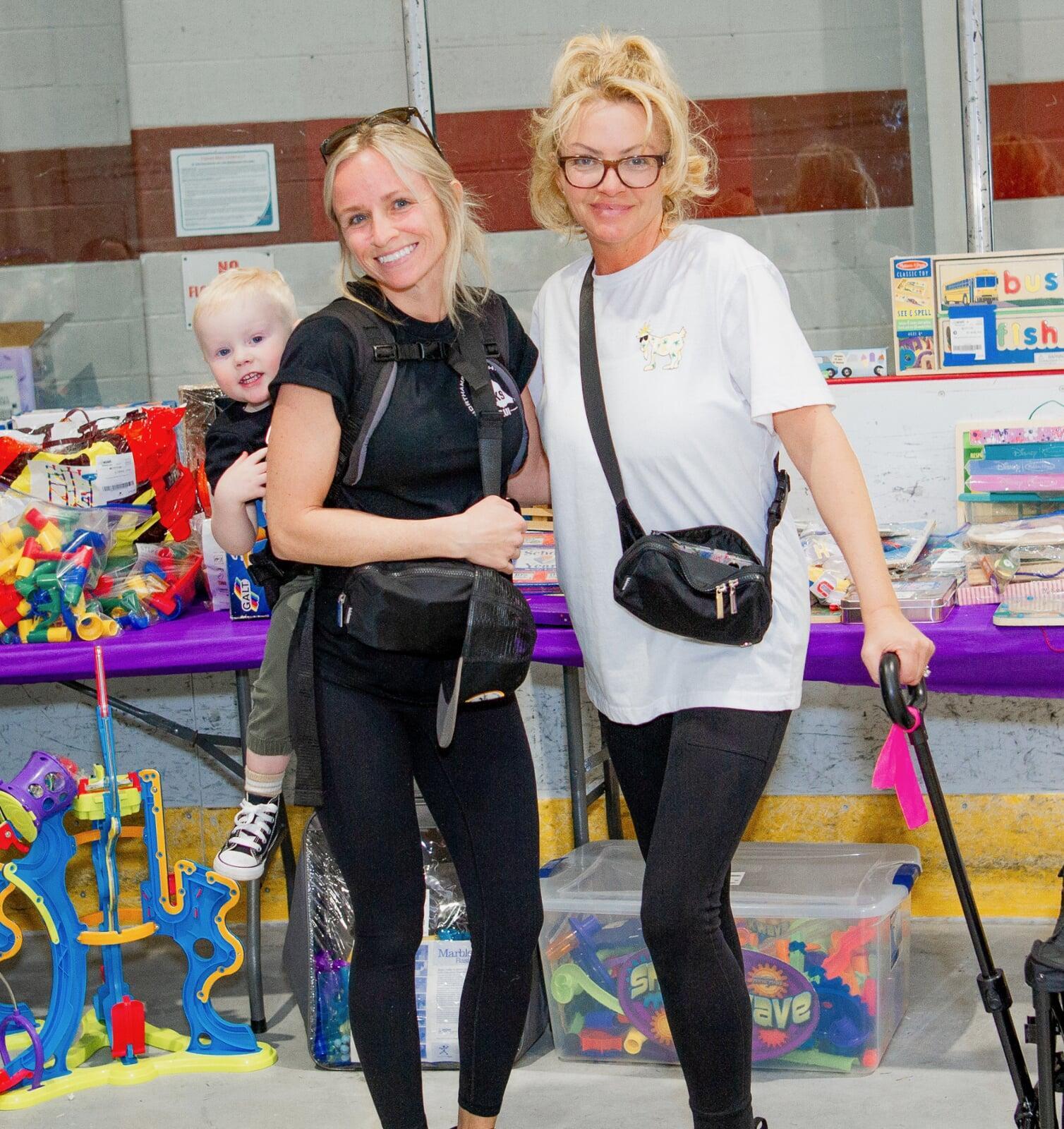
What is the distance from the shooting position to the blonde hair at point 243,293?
8.00 feet

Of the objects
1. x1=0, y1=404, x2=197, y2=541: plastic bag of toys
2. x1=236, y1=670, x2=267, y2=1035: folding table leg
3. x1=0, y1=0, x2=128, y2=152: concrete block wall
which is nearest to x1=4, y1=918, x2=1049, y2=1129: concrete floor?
x1=236, y1=670, x2=267, y2=1035: folding table leg

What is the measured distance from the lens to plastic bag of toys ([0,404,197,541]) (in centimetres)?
309

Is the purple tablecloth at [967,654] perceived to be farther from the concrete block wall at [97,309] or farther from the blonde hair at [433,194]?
the concrete block wall at [97,309]

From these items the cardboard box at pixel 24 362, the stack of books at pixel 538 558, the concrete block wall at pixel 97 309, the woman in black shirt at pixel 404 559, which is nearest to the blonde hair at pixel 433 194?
the woman in black shirt at pixel 404 559

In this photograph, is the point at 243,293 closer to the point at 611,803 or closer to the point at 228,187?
the point at 611,803

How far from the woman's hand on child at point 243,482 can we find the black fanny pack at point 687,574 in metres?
0.59

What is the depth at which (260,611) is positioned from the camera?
117 inches

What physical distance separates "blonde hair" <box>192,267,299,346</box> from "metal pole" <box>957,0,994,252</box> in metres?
1.98

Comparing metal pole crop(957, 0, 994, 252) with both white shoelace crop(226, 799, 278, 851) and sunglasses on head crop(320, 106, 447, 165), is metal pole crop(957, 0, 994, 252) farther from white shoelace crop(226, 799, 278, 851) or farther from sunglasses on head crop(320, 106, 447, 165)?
white shoelace crop(226, 799, 278, 851)

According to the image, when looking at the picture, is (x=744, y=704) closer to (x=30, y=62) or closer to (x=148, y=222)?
(x=148, y=222)

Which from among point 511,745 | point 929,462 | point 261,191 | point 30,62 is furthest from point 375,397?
point 30,62

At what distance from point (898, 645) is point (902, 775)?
0.19 m

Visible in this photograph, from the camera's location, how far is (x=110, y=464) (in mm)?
3086

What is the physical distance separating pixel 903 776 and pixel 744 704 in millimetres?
227
